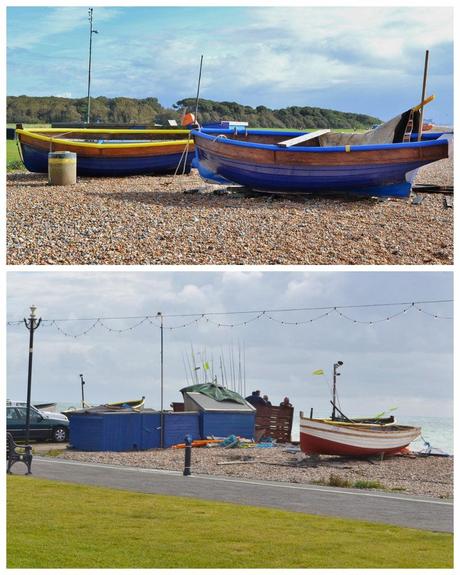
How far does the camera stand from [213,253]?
37.9 feet

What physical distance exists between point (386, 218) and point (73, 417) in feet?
40.4

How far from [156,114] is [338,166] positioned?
3183 centimetres

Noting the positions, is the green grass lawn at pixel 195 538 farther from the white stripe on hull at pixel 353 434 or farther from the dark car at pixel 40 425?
the dark car at pixel 40 425

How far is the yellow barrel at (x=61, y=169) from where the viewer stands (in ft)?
59.9

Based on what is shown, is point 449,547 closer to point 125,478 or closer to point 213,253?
point 213,253

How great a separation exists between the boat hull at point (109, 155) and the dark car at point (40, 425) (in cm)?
662

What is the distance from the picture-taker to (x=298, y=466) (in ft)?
59.9

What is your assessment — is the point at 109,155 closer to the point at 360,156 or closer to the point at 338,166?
the point at 338,166

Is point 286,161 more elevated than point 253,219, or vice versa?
point 286,161

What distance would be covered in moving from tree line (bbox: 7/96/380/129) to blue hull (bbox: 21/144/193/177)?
6.92m

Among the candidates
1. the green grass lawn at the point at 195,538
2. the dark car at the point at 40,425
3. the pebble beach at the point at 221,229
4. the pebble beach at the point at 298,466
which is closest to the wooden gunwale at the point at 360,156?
the pebble beach at the point at 221,229

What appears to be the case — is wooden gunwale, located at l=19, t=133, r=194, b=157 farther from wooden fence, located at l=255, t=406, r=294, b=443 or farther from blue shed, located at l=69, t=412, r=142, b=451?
wooden fence, located at l=255, t=406, r=294, b=443

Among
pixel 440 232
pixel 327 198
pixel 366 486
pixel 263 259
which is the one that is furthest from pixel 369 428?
pixel 263 259

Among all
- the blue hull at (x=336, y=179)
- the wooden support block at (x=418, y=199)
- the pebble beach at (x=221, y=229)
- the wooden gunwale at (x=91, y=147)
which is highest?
the wooden gunwale at (x=91, y=147)
